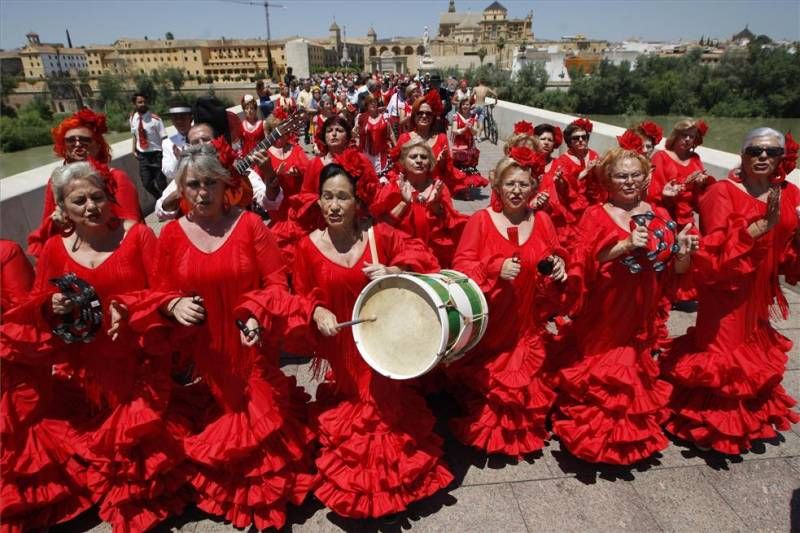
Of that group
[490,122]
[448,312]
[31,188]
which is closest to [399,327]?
[448,312]

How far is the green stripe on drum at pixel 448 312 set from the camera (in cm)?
246

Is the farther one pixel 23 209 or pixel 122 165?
pixel 122 165

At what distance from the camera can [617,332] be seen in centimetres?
314

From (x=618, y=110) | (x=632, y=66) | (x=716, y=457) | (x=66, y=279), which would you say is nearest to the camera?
(x=66, y=279)

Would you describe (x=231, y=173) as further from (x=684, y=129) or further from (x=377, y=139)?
(x=377, y=139)

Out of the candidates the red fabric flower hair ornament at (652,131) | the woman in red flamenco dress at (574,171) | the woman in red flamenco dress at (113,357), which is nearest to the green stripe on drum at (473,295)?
the woman in red flamenco dress at (113,357)

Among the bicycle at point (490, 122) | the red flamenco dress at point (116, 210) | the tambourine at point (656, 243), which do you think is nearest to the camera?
the tambourine at point (656, 243)

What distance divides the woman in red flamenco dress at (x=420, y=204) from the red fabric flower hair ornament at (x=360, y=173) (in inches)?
28.4

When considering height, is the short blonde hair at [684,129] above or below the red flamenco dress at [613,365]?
above

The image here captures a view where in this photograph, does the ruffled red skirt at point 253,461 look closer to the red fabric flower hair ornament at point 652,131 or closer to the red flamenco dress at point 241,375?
the red flamenco dress at point 241,375

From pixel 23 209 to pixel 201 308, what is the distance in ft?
12.7

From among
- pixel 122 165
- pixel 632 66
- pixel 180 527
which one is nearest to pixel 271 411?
pixel 180 527

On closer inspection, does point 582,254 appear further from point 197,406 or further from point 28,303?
point 28,303

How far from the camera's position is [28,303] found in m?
2.53
